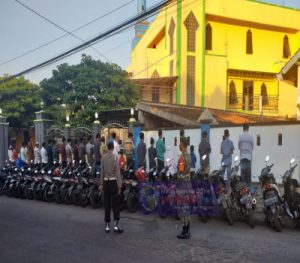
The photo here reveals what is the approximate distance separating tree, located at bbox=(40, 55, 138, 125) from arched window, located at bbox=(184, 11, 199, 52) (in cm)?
485

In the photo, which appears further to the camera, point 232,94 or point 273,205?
point 232,94

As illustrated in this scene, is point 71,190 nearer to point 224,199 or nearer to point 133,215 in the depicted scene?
point 133,215

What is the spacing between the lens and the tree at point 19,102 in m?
29.0

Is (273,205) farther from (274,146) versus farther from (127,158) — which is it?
(274,146)

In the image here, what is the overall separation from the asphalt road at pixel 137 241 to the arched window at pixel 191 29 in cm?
1843

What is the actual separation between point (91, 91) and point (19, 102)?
968cm

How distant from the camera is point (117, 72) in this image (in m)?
24.4

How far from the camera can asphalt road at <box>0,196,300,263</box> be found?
214 inches

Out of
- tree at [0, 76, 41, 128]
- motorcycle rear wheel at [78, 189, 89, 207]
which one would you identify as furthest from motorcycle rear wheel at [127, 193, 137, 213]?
tree at [0, 76, 41, 128]

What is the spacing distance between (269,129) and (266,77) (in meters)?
17.0

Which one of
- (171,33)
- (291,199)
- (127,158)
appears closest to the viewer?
(291,199)

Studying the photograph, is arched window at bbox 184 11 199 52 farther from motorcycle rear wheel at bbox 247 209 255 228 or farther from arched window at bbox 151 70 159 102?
motorcycle rear wheel at bbox 247 209 255 228

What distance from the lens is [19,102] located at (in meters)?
29.4

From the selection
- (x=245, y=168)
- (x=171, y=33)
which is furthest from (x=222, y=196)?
(x=171, y=33)
